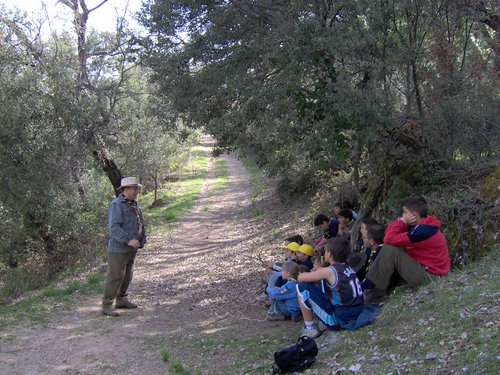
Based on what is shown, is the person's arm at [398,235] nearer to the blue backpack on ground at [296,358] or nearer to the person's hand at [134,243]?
the blue backpack on ground at [296,358]

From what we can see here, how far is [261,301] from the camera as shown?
27.0ft

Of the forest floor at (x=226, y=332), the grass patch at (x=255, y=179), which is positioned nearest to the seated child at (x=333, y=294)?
the forest floor at (x=226, y=332)

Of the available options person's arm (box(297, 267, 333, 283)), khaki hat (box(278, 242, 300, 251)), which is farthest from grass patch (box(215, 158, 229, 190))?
person's arm (box(297, 267, 333, 283))

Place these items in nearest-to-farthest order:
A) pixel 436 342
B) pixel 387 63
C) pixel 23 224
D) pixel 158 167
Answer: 1. pixel 436 342
2. pixel 387 63
3. pixel 23 224
4. pixel 158 167

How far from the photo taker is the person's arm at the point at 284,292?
6.59 metres

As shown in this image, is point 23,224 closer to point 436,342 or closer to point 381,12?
point 381,12

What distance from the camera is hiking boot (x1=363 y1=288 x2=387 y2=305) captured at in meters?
6.20

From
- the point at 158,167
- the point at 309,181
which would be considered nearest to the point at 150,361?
the point at 309,181

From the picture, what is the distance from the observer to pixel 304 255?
296 inches

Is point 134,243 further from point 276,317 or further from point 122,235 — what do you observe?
point 276,317

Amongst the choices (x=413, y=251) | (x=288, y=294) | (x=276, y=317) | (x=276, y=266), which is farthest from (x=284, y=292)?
(x=413, y=251)

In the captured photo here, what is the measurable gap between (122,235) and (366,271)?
3.69 metres

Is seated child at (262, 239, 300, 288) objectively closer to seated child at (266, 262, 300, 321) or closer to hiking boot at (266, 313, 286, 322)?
seated child at (266, 262, 300, 321)

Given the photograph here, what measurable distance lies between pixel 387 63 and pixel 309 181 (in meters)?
10.4
